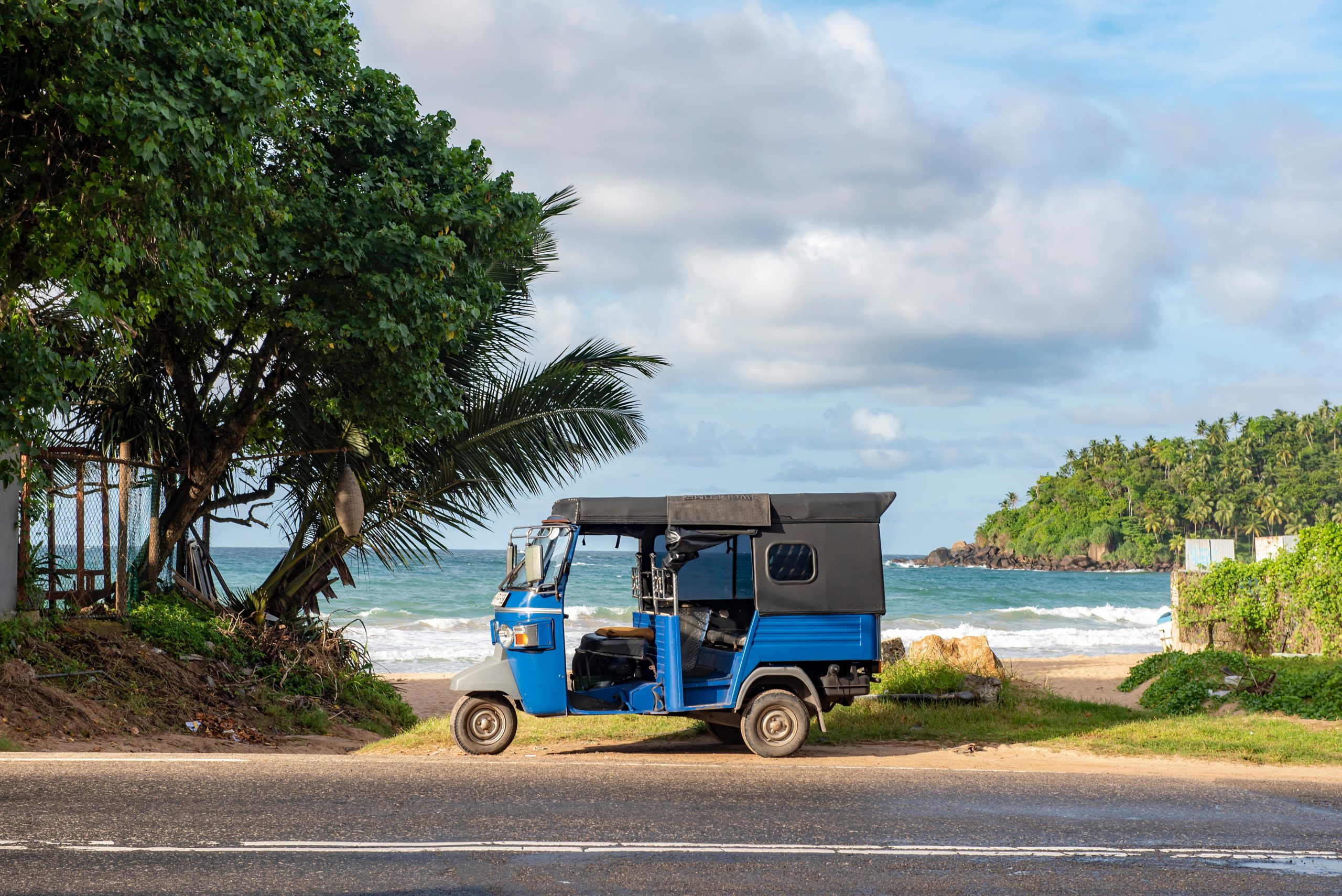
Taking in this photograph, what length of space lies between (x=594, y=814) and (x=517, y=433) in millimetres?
9903

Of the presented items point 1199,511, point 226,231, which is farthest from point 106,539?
point 1199,511

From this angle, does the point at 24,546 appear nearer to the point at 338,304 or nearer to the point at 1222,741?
the point at 338,304

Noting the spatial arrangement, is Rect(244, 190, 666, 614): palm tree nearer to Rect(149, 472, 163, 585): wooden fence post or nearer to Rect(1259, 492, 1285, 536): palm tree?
Rect(149, 472, 163, 585): wooden fence post

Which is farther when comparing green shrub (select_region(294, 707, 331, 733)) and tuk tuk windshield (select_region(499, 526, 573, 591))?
green shrub (select_region(294, 707, 331, 733))

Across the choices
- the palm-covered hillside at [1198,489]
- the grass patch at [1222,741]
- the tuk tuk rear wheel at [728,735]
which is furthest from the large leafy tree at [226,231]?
the palm-covered hillside at [1198,489]

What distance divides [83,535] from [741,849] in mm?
10553

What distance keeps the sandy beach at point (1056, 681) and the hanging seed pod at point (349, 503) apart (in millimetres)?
2577

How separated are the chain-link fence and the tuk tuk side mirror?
6.08 metres

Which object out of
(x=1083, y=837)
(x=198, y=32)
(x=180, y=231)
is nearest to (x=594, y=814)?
(x=1083, y=837)

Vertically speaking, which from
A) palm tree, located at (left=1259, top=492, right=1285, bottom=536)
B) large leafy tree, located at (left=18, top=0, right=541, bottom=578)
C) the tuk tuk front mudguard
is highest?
large leafy tree, located at (left=18, top=0, right=541, bottom=578)

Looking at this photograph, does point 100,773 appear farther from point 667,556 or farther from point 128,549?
point 128,549

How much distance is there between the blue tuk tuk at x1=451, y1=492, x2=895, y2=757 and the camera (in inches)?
376

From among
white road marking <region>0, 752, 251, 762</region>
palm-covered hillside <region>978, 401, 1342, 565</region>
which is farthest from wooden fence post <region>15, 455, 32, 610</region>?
palm-covered hillside <region>978, 401, 1342, 565</region>

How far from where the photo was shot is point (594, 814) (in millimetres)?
6902
